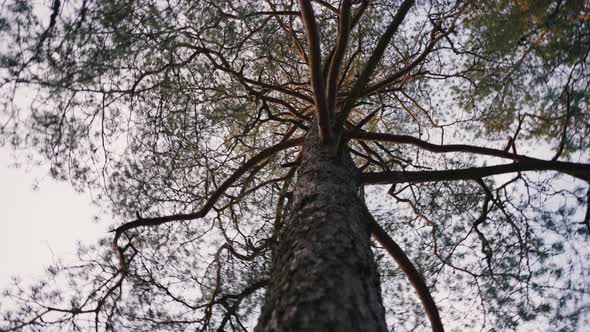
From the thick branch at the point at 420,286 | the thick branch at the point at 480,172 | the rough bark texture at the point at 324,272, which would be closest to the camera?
the rough bark texture at the point at 324,272

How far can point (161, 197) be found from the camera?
347 cm

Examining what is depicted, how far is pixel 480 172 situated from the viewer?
2262 mm

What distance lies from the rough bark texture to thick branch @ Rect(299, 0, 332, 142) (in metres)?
0.44

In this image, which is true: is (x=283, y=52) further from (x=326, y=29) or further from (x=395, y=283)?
(x=395, y=283)

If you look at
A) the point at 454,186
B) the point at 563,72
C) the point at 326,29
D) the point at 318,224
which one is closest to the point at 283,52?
the point at 326,29

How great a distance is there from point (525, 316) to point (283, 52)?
10.7 ft

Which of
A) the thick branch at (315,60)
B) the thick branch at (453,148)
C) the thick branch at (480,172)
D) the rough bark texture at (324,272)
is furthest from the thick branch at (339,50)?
the rough bark texture at (324,272)

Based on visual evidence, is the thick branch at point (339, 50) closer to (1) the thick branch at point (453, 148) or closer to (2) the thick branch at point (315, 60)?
(2) the thick branch at point (315, 60)

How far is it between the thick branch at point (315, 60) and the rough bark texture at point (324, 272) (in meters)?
0.44

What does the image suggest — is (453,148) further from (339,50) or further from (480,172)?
(339,50)

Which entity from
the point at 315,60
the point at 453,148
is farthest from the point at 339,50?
the point at 453,148

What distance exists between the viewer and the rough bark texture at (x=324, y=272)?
40.3 inches

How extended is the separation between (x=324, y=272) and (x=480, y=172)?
150 centimetres

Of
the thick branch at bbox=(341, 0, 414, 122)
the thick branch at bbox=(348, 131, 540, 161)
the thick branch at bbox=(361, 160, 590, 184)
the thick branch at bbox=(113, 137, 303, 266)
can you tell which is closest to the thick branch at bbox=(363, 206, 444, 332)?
the thick branch at bbox=(361, 160, 590, 184)
